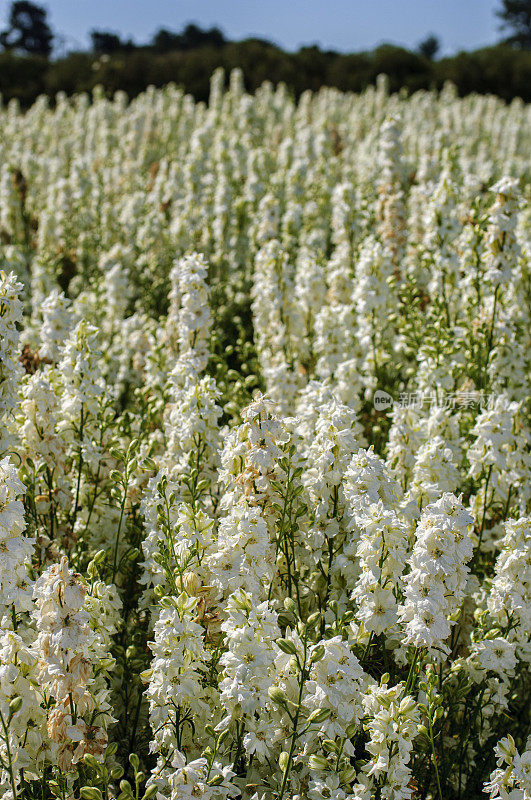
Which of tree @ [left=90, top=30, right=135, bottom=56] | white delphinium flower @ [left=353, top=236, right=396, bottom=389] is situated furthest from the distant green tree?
white delphinium flower @ [left=353, top=236, right=396, bottom=389]

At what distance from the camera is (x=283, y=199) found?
8258 millimetres

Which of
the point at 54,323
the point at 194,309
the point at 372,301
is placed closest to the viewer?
the point at 194,309

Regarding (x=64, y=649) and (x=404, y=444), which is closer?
(x=64, y=649)

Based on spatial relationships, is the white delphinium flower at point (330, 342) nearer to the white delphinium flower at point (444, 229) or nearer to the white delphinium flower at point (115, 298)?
the white delphinium flower at point (444, 229)

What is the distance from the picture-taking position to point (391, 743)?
1.96 m

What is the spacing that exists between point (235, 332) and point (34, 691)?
4.40m

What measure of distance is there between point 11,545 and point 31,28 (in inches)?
2305

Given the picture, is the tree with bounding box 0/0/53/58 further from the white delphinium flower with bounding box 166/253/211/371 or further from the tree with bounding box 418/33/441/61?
the white delphinium flower with bounding box 166/253/211/371

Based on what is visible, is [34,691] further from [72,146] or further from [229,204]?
[72,146]

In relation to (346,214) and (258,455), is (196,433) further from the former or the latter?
(346,214)

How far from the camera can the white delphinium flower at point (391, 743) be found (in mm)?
1944

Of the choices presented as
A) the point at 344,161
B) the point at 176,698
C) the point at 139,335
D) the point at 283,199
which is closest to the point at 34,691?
the point at 176,698

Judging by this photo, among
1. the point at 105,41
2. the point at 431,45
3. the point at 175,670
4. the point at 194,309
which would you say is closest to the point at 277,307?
the point at 194,309

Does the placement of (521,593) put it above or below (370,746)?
above
